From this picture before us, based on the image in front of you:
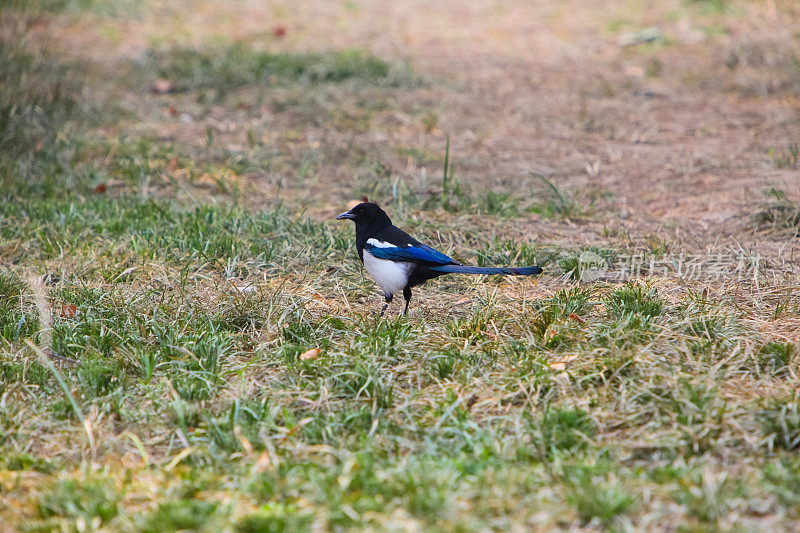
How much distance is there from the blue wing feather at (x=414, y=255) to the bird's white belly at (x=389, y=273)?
0.09 ft

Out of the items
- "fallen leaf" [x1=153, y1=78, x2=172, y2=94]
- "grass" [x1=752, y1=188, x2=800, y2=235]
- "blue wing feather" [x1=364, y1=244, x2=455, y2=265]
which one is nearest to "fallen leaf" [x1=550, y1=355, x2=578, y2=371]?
"blue wing feather" [x1=364, y1=244, x2=455, y2=265]

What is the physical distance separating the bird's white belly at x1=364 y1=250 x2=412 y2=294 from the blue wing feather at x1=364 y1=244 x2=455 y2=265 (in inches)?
1.1

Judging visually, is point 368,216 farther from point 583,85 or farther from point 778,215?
point 583,85

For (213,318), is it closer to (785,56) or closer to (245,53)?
(245,53)

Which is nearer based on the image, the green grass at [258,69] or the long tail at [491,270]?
the long tail at [491,270]

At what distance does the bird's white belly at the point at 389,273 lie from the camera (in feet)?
13.5

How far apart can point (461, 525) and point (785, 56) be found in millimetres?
8445

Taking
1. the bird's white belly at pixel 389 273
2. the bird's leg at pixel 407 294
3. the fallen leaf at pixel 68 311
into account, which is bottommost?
the bird's leg at pixel 407 294

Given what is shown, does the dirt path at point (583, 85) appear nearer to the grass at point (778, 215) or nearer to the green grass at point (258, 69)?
the grass at point (778, 215)

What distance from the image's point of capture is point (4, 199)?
5648 mm

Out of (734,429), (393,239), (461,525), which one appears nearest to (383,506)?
(461,525)

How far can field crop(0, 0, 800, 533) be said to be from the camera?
263 cm

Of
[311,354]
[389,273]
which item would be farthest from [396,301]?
[311,354]

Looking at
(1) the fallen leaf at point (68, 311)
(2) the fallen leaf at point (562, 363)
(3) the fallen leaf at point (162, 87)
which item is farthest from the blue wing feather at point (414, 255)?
(3) the fallen leaf at point (162, 87)
